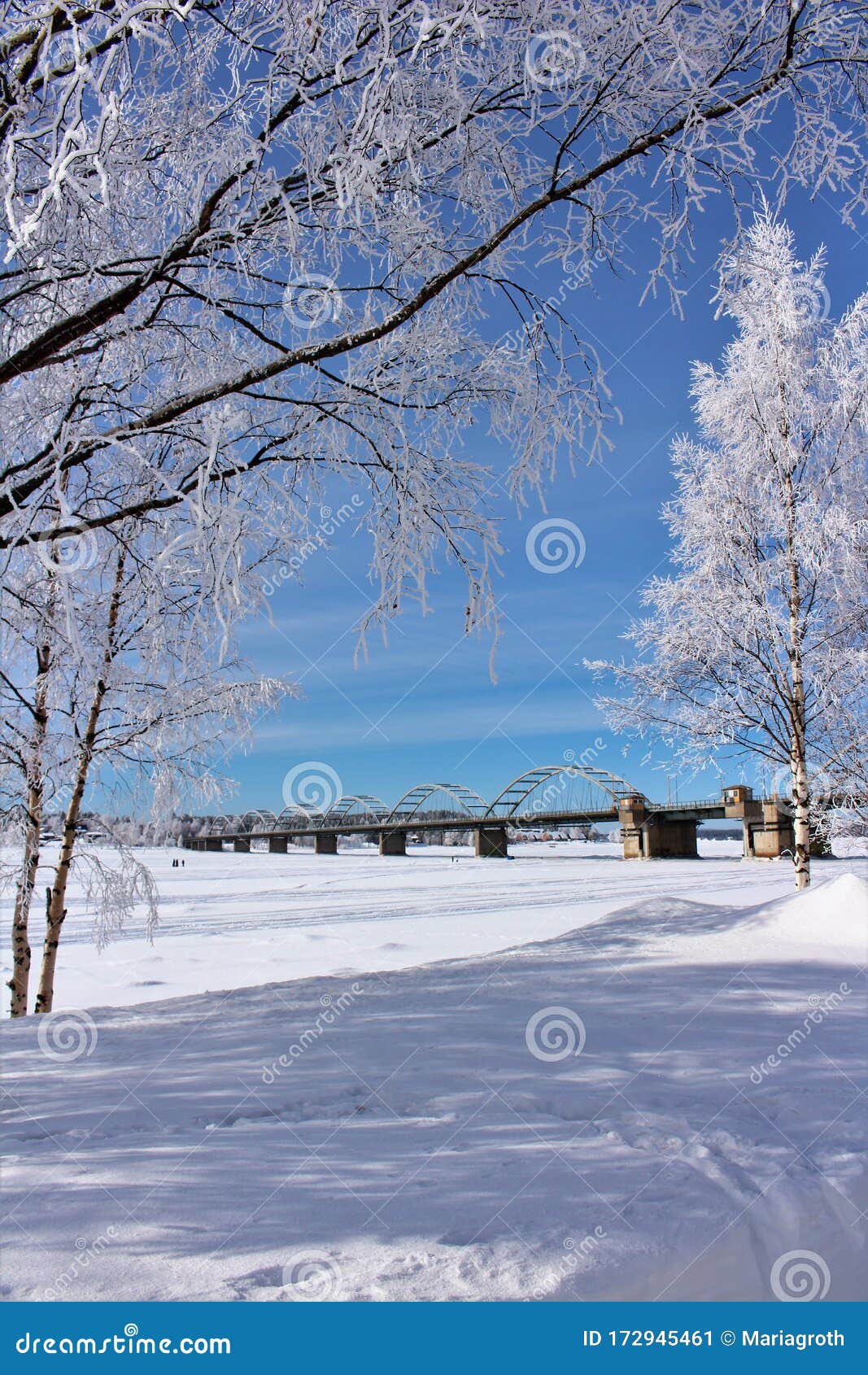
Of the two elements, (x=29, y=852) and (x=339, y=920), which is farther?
(x=339, y=920)

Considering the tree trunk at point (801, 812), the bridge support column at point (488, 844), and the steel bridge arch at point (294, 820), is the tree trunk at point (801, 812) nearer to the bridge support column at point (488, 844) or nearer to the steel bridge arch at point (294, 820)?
the bridge support column at point (488, 844)

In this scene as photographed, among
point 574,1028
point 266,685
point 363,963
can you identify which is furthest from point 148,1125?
point 363,963

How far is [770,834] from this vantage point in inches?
1630

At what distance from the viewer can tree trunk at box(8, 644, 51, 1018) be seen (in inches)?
336

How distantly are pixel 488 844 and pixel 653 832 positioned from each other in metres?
13.9

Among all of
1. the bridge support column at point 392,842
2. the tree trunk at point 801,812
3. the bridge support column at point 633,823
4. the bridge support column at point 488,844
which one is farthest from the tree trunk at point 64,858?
the bridge support column at point 392,842

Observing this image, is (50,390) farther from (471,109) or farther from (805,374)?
(805,374)

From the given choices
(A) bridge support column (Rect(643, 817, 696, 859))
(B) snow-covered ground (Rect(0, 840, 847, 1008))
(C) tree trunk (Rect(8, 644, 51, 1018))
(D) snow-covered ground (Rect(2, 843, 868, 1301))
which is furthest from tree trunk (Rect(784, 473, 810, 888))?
(A) bridge support column (Rect(643, 817, 696, 859))

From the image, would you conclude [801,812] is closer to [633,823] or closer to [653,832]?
[653,832]

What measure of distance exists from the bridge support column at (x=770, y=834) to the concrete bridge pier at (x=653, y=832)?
438 inches

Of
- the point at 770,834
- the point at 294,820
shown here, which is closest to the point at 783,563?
the point at 770,834

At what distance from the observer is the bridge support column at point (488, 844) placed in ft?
205

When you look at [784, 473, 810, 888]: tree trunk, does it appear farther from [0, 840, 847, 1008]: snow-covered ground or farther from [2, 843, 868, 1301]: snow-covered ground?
[2, 843, 868, 1301]: snow-covered ground

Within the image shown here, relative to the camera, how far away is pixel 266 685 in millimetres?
9234
